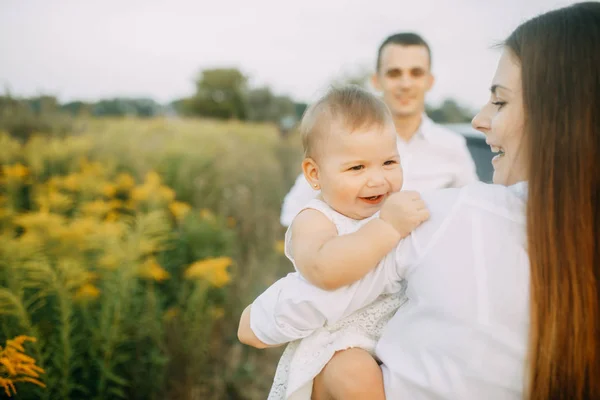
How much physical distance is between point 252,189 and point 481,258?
5372mm

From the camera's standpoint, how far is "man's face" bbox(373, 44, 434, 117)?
3504 millimetres

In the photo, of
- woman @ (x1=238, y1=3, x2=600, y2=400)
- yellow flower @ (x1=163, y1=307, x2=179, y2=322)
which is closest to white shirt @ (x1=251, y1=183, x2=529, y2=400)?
woman @ (x1=238, y1=3, x2=600, y2=400)

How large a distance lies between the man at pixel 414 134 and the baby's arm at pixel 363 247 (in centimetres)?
187

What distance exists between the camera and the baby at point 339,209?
1.29 metres

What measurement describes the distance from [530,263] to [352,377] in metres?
0.54

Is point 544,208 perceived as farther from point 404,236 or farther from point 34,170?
point 34,170

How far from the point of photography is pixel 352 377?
4.13 ft

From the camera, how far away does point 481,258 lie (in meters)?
1.09

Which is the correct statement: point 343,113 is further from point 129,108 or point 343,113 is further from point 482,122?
point 129,108

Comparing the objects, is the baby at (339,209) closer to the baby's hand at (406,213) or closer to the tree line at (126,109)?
the baby's hand at (406,213)

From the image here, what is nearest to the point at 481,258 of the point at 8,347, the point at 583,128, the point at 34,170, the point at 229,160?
the point at 583,128

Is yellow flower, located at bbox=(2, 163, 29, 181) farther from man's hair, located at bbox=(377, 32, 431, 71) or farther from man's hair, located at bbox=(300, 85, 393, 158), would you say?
man's hair, located at bbox=(300, 85, 393, 158)

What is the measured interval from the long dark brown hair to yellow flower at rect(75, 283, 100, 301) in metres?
2.32

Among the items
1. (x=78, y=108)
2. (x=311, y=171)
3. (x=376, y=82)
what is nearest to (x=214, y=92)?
(x=78, y=108)
